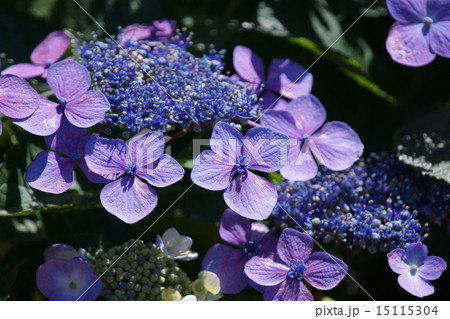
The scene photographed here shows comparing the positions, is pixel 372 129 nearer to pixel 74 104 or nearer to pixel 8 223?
pixel 74 104

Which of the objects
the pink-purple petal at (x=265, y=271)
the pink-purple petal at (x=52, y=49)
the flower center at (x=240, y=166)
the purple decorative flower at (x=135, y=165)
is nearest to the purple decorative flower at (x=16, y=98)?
the purple decorative flower at (x=135, y=165)

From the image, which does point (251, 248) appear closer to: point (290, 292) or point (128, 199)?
point (290, 292)

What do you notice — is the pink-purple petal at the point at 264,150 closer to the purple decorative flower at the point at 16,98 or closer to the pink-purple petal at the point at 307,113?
the pink-purple petal at the point at 307,113

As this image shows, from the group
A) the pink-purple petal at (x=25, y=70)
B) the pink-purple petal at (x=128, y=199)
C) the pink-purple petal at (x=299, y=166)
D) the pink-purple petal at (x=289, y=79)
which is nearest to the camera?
the pink-purple petal at (x=128, y=199)

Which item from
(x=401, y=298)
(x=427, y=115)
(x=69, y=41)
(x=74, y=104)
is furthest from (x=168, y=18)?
(x=401, y=298)

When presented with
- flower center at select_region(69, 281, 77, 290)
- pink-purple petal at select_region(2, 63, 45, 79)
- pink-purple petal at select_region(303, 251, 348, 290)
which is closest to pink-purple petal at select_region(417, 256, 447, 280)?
pink-purple petal at select_region(303, 251, 348, 290)

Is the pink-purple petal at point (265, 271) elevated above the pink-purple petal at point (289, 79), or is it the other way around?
the pink-purple petal at point (289, 79)
